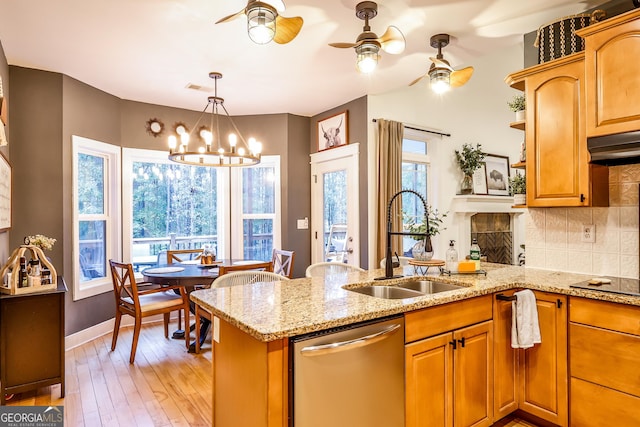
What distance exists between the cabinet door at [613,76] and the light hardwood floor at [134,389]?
1958 mm

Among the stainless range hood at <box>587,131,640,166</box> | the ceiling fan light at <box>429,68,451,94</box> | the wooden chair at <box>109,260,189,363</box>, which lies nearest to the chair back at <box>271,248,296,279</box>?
the wooden chair at <box>109,260,189,363</box>

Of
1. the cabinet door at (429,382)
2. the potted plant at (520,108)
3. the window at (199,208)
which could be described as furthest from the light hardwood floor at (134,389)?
the potted plant at (520,108)

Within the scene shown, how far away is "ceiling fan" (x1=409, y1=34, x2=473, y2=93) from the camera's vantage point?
2771 mm

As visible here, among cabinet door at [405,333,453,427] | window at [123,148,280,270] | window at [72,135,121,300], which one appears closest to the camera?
cabinet door at [405,333,453,427]

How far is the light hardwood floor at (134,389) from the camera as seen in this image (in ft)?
8.27

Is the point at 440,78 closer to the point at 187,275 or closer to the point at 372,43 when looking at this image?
the point at 372,43

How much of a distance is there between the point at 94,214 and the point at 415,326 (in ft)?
12.8

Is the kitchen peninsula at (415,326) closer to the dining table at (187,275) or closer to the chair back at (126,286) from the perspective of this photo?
the dining table at (187,275)

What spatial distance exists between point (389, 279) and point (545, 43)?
2001 mm

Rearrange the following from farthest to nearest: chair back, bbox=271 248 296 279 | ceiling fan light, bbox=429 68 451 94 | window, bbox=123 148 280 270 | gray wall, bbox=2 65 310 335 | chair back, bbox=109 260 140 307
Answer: window, bbox=123 148 280 270
chair back, bbox=271 248 296 279
gray wall, bbox=2 65 310 335
chair back, bbox=109 260 140 307
ceiling fan light, bbox=429 68 451 94

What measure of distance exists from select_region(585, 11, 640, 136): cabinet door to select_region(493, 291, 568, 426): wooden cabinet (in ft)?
3.56

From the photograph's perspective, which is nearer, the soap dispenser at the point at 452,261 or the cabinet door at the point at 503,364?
the cabinet door at the point at 503,364

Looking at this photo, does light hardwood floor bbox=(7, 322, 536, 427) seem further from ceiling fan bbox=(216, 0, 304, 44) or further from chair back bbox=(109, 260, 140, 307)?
ceiling fan bbox=(216, 0, 304, 44)

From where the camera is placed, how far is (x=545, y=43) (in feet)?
8.76
